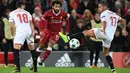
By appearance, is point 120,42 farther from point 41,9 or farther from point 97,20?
point 41,9

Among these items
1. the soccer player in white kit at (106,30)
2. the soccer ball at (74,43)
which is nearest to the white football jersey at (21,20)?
the soccer player in white kit at (106,30)

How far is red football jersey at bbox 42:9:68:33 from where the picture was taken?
15711mm

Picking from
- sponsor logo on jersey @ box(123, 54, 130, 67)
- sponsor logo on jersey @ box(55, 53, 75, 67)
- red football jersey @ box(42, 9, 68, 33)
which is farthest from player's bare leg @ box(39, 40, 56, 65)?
sponsor logo on jersey @ box(123, 54, 130, 67)

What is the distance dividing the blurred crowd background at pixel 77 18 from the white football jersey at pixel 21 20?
4095 millimetres

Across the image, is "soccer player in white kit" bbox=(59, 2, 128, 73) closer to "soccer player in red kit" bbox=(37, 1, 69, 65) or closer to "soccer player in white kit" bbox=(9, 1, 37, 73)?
"soccer player in red kit" bbox=(37, 1, 69, 65)

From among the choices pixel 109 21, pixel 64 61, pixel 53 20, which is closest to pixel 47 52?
pixel 53 20

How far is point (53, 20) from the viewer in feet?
51.9

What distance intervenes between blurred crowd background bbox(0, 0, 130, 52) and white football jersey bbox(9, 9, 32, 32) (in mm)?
4095

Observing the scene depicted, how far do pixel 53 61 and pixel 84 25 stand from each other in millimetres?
1985

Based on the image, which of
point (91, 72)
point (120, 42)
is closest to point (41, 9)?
point (120, 42)

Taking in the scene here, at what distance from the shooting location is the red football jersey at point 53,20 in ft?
51.5

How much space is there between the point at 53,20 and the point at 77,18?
5411 mm

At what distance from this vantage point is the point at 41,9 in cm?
2211

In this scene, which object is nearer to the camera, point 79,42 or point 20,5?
point 20,5
